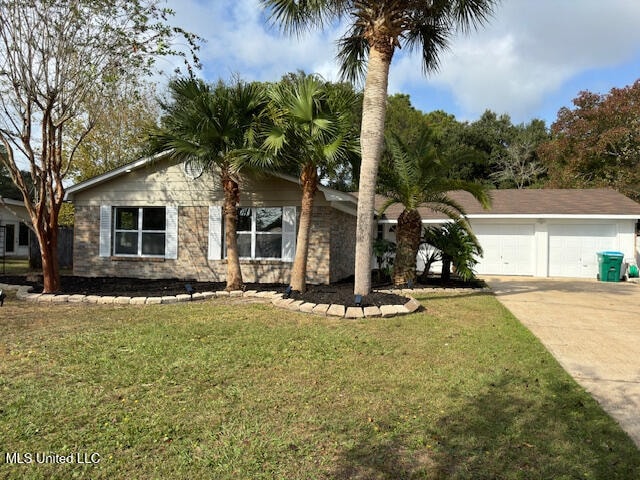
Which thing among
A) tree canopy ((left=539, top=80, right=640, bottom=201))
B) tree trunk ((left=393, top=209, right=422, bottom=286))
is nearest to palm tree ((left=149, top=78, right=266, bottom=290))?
tree trunk ((left=393, top=209, right=422, bottom=286))

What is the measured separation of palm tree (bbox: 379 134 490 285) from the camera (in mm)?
11250

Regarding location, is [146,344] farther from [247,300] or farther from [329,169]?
[329,169]

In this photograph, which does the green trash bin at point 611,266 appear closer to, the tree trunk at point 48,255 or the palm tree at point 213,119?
the palm tree at point 213,119

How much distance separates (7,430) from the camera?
11.0 ft

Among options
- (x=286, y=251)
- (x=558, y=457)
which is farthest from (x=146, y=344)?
(x=286, y=251)

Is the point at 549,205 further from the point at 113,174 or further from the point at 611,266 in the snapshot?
the point at 113,174

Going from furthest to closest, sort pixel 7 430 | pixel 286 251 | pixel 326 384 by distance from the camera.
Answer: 1. pixel 286 251
2. pixel 326 384
3. pixel 7 430

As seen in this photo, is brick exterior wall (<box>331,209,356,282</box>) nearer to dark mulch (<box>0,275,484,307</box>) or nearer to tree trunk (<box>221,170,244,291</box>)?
dark mulch (<box>0,275,484,307</box>)

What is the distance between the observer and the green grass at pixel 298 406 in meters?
3.03

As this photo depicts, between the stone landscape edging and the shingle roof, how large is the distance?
23.3ft

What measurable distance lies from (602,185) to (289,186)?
814 inches

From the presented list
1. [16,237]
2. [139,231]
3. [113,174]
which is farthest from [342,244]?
[16,237]

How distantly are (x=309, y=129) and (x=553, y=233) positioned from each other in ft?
37.1

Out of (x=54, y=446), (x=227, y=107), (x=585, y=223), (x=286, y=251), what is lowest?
(x=54, y=446)
